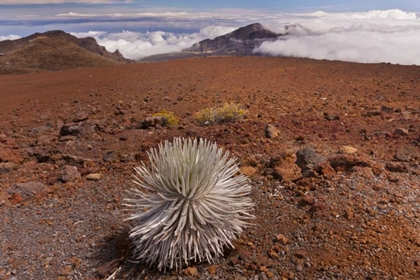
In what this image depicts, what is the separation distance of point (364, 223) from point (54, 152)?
429 cm

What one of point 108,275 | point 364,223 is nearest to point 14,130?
point 108,275

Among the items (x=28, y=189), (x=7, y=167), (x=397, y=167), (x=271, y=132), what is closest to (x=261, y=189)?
(x=397, y=167)

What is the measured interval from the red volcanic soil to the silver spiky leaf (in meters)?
0.15

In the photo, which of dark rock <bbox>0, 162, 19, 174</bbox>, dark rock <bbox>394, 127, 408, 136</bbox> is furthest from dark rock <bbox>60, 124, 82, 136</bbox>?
dark rock <bbox>394, 127, 408, 136</bbox>

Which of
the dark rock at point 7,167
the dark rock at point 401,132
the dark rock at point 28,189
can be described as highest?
the dark rock at point 401,132

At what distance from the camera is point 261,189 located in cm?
390

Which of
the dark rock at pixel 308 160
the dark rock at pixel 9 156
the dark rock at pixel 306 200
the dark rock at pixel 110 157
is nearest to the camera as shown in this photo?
the dark rock at pixel 306 200

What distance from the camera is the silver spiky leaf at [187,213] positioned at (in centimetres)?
289

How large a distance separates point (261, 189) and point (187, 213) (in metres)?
1.17

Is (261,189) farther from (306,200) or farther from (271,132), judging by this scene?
(271,132)

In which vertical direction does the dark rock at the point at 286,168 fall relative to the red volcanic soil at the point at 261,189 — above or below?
above

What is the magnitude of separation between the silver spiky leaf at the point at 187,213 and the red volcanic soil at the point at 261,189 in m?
→ 0.15

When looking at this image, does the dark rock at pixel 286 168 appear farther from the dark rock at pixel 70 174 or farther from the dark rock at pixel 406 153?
the dark rock at pixel 70 174

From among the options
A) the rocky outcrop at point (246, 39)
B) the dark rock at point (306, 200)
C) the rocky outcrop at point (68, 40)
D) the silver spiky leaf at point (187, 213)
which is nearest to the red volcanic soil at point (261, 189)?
the dark rock at point (306, 200)
